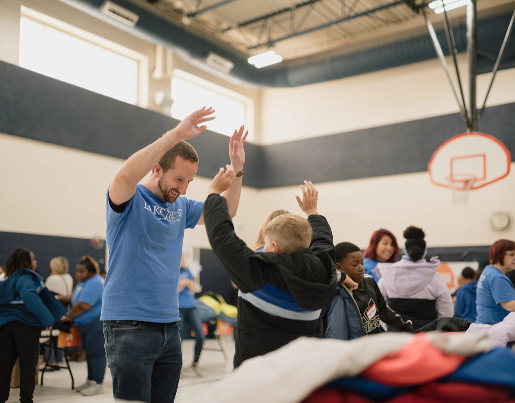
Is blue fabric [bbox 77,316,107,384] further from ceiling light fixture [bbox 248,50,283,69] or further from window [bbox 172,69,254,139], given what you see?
ceiling light fixture [bbox 248,50,283,69]

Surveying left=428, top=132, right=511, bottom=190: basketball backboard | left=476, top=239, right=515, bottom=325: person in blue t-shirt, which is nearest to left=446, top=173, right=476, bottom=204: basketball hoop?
left=428, top=132, right=511, bottom=190: basketball backboard

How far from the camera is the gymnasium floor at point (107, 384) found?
18.7 feet

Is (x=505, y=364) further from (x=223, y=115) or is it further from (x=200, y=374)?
(x=223, y=115)

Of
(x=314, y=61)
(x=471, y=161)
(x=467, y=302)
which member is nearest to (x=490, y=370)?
(x=467, y=302)

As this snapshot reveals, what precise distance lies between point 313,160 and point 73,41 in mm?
6307

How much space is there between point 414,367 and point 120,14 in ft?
30.8

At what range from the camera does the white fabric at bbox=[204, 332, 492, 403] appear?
1.07 metres

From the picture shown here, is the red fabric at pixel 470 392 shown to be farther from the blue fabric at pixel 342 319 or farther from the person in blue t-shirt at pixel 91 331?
the person in blue t-shirt at pixel 91 331

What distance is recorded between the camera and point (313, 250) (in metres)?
2.39

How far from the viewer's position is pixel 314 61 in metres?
11.8

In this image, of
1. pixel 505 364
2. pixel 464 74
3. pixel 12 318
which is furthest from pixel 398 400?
pixel 464 74

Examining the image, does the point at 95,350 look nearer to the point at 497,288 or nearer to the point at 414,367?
the point at 497,288

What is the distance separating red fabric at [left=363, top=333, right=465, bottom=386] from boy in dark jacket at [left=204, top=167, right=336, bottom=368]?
2.84 ft

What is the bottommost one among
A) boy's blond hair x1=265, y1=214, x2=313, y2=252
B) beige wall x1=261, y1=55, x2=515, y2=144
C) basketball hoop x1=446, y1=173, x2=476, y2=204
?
boy's blond hair x1=265, y1=214, x2=313, y2=252
